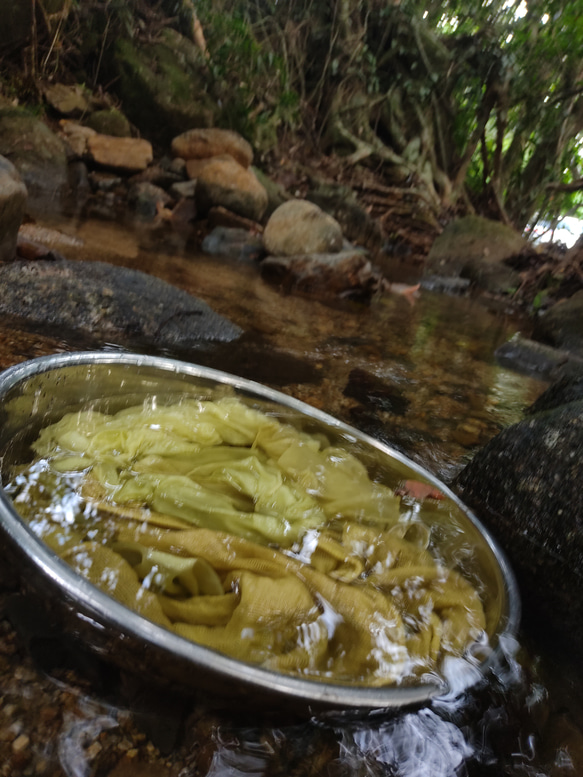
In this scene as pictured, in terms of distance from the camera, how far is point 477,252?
13445 millimetres

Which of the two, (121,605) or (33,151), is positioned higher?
(33,151)

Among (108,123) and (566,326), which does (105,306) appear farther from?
(108,123)

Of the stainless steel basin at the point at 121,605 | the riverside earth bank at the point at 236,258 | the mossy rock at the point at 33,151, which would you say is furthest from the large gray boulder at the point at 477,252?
the stainless steel basin at the point at 121,605

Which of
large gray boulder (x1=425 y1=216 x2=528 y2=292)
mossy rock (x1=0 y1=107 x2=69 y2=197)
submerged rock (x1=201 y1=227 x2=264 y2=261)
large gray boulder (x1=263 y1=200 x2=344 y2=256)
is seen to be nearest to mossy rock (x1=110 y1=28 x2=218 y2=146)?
mossy rock (x1=0 y1=107 x2=69 y2=197)

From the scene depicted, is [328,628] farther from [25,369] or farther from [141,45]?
[141,45]

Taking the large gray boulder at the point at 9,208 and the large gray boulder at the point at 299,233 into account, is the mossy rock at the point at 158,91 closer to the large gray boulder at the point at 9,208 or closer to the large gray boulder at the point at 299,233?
the large gray boulder at the point at 299,233

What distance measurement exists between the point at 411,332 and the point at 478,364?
957mm

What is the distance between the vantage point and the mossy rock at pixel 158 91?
40.0 ft

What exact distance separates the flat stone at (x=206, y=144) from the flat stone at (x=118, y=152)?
3.73 feet

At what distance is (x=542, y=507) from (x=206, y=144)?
12.0 m

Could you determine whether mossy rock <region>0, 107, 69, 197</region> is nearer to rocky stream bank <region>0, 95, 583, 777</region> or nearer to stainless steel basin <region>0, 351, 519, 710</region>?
rocky stream bank <region>0, 95, 583, 777</region>

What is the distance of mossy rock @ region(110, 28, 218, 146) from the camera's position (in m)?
12.2

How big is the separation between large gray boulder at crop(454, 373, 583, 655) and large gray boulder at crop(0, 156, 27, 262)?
355 centimetres

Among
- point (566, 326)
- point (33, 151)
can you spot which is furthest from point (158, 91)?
point (566, 326)
